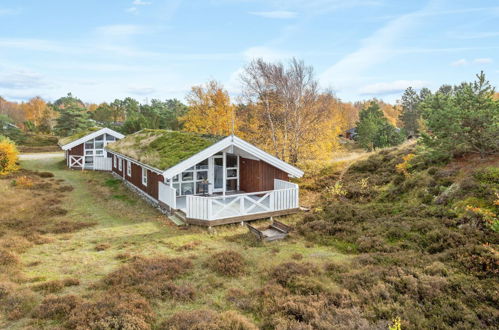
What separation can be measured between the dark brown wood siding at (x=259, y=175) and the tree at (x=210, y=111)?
51.5 feet

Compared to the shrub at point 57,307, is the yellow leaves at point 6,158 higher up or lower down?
higher up

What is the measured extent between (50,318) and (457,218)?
40.8ft

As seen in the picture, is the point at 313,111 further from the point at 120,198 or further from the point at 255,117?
the point at 120,198

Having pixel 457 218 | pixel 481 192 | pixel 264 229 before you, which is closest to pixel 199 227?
pixel 264 229

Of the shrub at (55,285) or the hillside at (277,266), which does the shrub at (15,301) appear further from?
the shrub at (55,285)

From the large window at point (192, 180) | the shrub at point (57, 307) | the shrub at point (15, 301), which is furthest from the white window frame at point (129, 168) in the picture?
the shrub at point (57, 307)

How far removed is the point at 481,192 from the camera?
1204 cm

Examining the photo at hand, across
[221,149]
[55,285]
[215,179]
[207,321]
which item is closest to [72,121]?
[215,179]

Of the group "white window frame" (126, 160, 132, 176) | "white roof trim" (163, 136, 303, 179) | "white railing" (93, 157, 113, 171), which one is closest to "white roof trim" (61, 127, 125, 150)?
"white railing" (93, 157, 113, 171)

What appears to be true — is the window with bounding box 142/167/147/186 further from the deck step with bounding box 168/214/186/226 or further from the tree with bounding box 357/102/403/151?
the tree with bounding box 357/102/403/151

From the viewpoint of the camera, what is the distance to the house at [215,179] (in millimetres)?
14273

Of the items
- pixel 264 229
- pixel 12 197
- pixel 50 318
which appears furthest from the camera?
pixel 12 197

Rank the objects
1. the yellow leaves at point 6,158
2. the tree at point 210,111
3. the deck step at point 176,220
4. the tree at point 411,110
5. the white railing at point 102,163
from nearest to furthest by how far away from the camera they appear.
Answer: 1. the deck step at point 176,220
2. the yellow leaves at point 6,158
3. the white railing at point 102,163
4. the tree at point 210,111
5. the tree at point 411,110

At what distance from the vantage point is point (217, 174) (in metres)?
17.9
